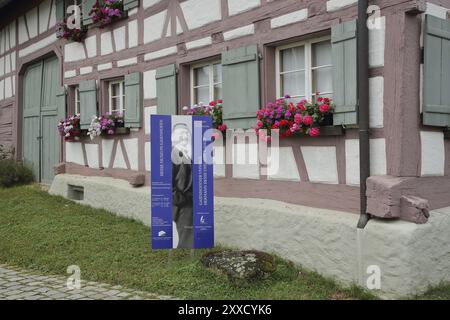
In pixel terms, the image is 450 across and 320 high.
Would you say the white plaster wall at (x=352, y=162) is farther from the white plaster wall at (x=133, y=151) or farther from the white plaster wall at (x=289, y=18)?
the white plaster wall at (x=133, y=151)

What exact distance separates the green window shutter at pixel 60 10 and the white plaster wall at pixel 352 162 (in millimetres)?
6750

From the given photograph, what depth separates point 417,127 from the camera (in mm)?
4473

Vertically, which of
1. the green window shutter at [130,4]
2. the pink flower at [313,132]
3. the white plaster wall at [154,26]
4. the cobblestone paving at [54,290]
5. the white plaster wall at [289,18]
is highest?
the green window shutter at [130,4]

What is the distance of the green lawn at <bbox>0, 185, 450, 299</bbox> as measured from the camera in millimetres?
4500

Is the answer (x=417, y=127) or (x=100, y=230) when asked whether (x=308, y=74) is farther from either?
(x=100, y=230)

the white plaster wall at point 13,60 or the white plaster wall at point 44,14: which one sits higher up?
the white plaster wall at point 44,14

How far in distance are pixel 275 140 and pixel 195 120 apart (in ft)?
2.86

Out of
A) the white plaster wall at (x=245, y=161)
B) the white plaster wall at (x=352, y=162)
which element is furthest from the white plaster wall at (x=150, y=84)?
the white plaster wall at (x=352, y=162)

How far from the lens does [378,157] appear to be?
4496 mm

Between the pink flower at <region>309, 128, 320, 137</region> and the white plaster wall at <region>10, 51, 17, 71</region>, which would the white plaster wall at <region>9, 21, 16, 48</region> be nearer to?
the white plaster wall at <region>10, 51, 17, 71</region>

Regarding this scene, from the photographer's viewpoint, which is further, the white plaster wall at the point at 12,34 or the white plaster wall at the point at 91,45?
the white plaster wall at the point at 12,34

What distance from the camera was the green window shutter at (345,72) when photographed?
4.59 metres

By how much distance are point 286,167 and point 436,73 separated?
168 cm

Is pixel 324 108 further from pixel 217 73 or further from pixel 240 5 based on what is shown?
pixel 217 73
